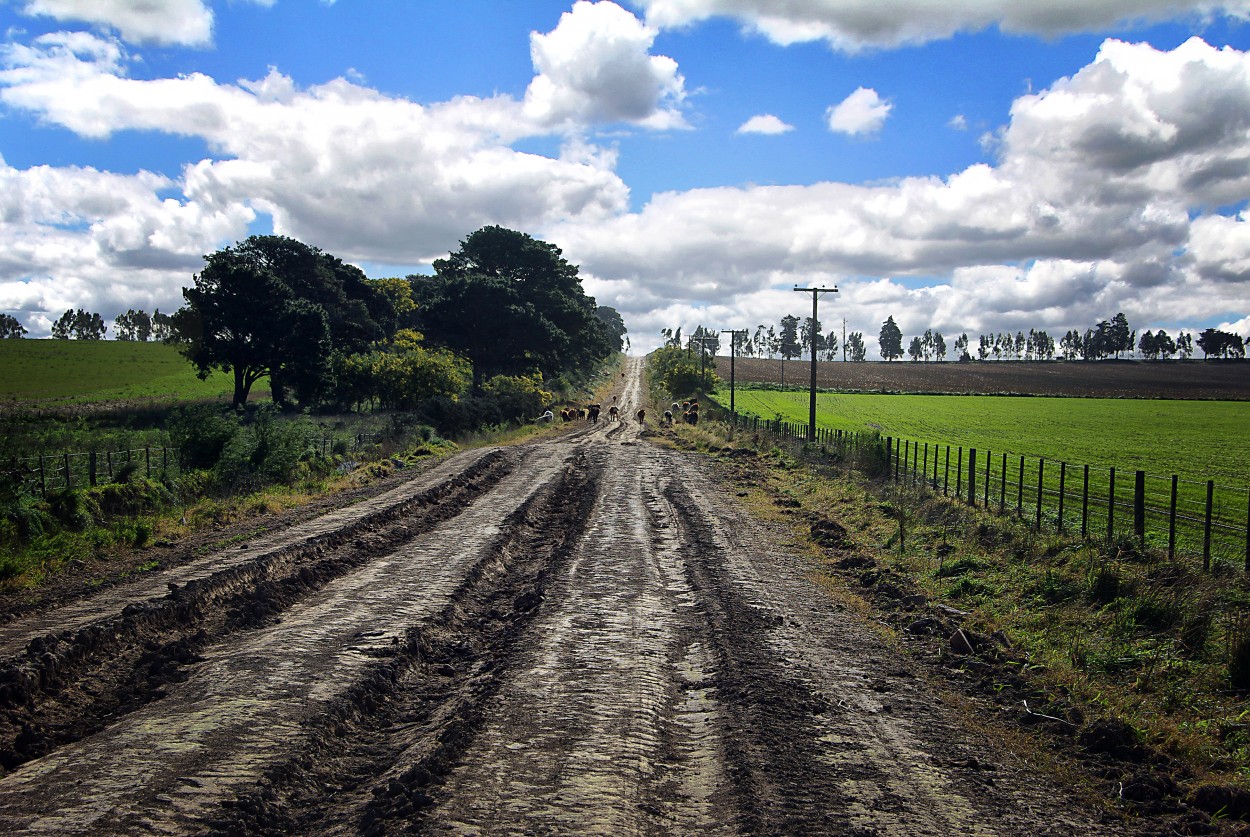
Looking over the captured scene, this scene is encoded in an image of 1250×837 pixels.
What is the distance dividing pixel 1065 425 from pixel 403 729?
2479 inches

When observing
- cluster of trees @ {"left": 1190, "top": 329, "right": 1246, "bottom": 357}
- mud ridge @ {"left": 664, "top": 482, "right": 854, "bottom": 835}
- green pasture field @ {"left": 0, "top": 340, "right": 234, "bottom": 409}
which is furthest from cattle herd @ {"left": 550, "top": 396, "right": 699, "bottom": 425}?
cluster of trees @ {"left": 1190, "top": 329, "right": 1246, "bottom": 357}

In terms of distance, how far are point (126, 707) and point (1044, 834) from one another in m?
7.60

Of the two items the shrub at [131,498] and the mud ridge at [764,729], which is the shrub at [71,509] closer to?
the shrub at [131,498]

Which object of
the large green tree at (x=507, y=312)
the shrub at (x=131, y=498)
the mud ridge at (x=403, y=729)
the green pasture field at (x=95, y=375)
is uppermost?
the large green tree at (x=507, y=312)

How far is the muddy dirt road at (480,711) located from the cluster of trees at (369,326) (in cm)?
3579

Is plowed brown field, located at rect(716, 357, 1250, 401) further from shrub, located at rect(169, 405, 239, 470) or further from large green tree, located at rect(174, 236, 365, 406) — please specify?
shrub, located at rect(169, 405, 239, 470)

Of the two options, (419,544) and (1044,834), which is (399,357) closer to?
(419,544)

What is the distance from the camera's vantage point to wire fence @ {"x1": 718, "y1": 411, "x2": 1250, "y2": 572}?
14875mm

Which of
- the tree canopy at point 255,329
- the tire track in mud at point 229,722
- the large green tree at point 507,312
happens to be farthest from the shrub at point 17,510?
the large green tree at point 507,312

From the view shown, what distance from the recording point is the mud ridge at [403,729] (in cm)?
556

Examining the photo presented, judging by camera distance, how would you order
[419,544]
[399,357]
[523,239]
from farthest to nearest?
[523,239], [399,357], [419,544]

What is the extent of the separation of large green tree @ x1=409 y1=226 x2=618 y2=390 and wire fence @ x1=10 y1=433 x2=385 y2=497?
31.4m

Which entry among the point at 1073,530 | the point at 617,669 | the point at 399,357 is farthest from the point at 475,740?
the point at 399,357

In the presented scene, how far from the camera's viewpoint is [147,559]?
13773 mm
